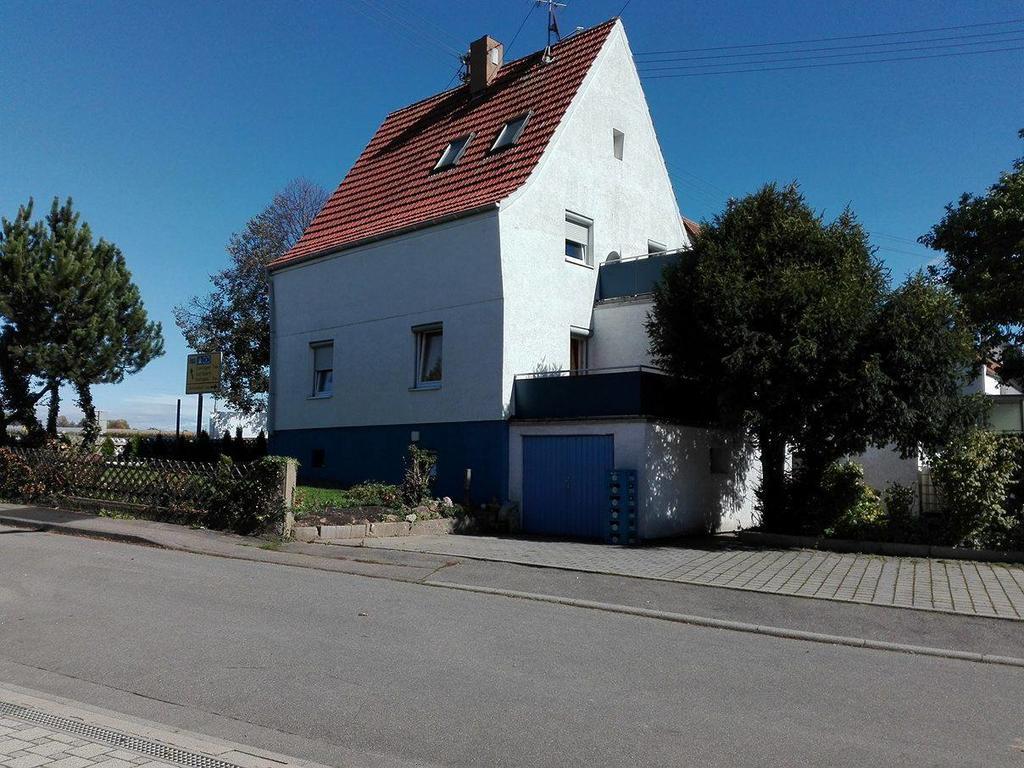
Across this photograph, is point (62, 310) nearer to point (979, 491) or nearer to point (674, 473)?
point (674, 473)

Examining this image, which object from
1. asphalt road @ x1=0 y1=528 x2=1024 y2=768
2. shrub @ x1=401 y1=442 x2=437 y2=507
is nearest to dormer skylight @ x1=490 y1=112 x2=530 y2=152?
shrub @ x1=401 y1=442 x2=437 y2=507

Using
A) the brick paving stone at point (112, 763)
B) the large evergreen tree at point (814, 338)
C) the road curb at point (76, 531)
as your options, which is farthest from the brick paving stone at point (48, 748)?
the large evergreen tree at point (814, 338)

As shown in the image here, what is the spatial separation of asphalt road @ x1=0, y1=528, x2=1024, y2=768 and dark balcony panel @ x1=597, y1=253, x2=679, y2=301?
36.7 ft

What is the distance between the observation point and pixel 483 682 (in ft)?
19.9

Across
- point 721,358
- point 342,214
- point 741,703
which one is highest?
point 342,214

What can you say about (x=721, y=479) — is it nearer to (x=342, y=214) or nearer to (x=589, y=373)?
(x=589, y=373)

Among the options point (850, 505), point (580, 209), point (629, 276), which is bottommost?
point (850, 505)

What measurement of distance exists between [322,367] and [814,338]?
13.0 metres

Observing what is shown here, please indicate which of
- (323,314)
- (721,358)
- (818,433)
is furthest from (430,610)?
(323,314)

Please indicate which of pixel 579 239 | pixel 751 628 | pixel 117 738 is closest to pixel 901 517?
pixel 751 628

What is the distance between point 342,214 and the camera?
22.9m

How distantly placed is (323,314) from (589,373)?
27.3 feet

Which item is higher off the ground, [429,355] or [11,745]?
[429,355]

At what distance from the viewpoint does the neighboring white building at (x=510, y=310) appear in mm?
16594
